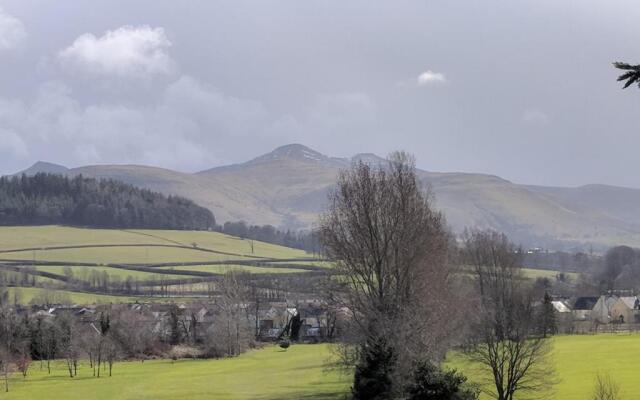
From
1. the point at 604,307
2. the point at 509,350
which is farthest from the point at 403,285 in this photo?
the point at 604,307

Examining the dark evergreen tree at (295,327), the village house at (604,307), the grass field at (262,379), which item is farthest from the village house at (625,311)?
the grass field at (262,379)

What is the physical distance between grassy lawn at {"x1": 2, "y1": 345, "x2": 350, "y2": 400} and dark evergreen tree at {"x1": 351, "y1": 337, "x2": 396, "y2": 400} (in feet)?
36.0

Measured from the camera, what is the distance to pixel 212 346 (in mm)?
107625

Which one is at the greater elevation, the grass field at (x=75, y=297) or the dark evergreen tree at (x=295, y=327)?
the grass field at (x=75, y=297)

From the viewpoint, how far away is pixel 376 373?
4103 cm

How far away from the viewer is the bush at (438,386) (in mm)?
34656

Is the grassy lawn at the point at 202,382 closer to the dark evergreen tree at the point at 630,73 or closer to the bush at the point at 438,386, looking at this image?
the bush at the point at 438,386

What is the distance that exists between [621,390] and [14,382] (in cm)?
5159

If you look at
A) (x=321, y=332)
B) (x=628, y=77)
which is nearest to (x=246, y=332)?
(x=321, y=332)

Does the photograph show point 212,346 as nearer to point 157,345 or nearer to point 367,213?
point 157,345

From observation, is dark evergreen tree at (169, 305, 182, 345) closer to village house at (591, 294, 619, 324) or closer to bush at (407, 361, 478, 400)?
village house at (591, 294, 619, 324)

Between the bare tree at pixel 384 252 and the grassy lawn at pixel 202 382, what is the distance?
6.89 metres

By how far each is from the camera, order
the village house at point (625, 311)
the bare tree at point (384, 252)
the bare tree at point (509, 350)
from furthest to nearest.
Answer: the village house at point (625, 311), the bare tree at point (384, 252), the bare tree at point (509, 350)

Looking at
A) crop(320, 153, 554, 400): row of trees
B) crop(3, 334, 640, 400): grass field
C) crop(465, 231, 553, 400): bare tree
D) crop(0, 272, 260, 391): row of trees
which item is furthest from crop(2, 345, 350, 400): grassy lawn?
crop(465, 231, 553, 400): bare tree
